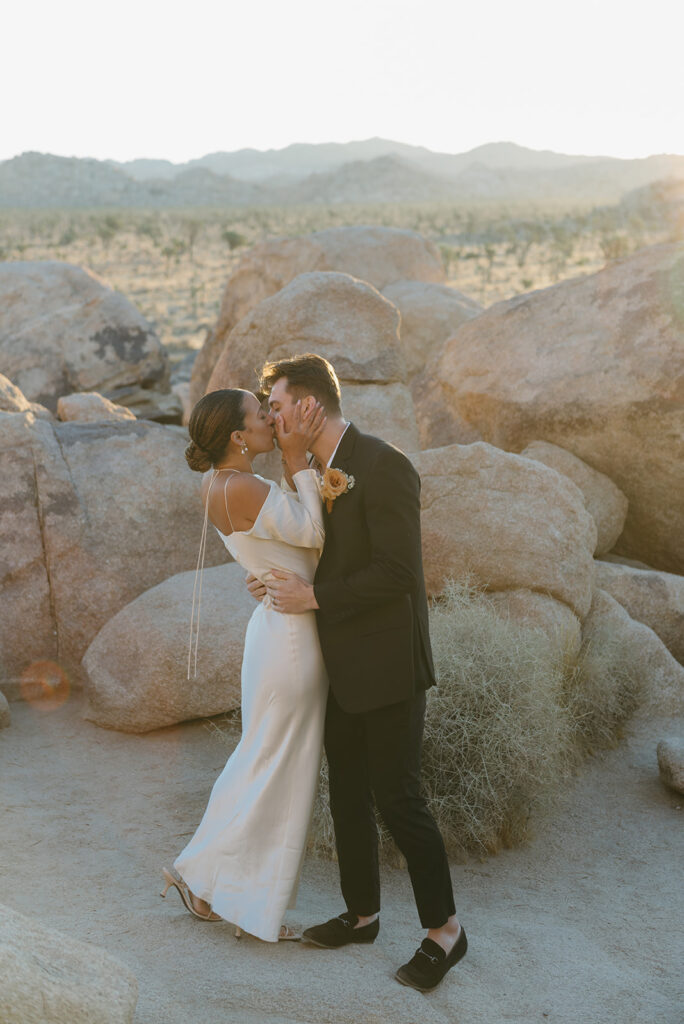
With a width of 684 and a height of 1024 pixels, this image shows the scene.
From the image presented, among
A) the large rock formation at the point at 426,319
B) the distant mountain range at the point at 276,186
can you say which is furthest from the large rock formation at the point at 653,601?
the distant mountain range at the point at 276,186

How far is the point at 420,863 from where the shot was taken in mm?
3430

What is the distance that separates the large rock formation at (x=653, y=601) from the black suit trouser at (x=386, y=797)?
3.58 metres

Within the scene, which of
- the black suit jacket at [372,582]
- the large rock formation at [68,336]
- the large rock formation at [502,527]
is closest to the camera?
the black suit jacket at [372,582]

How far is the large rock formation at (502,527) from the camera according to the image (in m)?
6.04

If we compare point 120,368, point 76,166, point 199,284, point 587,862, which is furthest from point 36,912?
point 76,166

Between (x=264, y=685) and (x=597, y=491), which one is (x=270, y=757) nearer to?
(x=264, y=685)

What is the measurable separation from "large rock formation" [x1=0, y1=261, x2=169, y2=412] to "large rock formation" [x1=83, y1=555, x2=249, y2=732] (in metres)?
6.54

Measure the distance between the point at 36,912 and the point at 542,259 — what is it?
30442mm

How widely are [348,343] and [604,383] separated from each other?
1.93 m

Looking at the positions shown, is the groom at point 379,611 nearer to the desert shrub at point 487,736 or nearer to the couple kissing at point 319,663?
the couple kissing at point 319,663

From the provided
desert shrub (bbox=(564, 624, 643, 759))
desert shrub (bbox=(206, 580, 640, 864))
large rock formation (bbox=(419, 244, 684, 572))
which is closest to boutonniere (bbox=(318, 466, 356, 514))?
desert shrub (bbox=(206, 580, 640, 864))

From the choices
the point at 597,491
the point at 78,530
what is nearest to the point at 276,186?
the point at 597,491

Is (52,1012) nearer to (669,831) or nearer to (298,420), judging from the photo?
(298,420)

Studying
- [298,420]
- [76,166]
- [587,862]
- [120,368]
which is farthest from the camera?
[76,166]
